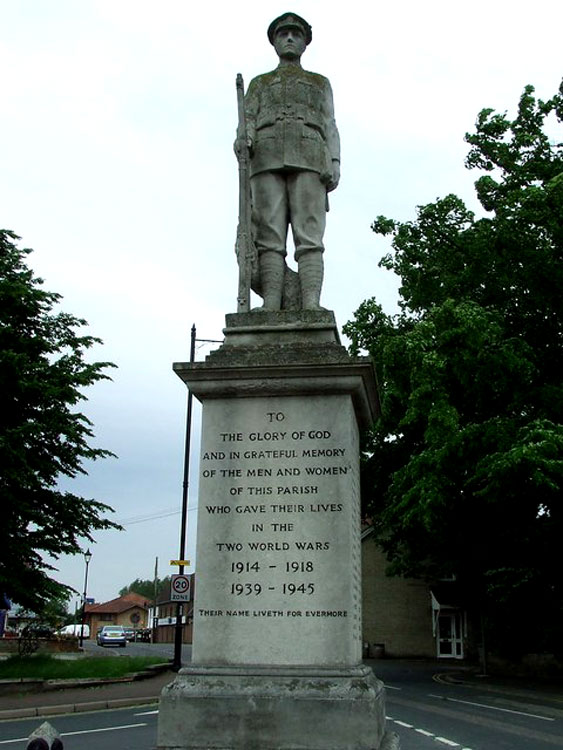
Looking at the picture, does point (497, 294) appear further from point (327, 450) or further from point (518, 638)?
point (327, 450)

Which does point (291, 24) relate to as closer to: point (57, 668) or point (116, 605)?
point (57, 668)

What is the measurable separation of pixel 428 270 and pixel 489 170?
410 cm

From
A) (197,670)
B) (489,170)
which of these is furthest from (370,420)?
(489,170)

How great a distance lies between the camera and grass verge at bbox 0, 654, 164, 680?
20.5 metres

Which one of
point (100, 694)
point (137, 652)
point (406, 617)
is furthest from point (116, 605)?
point (100, 694)

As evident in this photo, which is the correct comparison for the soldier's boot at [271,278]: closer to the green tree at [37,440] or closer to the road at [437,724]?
the road at [437,724]

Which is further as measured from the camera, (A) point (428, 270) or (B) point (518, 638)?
(B) point (518, 638)

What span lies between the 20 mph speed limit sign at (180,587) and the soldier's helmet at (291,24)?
1792 centimetres

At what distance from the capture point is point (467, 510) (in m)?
27.3

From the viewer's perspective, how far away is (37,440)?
23.4 m

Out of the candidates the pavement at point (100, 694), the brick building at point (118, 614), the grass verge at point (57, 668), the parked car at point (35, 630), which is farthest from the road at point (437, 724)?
the brick building at point (118, 614)

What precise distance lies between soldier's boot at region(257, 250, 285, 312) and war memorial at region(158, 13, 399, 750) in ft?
0.05

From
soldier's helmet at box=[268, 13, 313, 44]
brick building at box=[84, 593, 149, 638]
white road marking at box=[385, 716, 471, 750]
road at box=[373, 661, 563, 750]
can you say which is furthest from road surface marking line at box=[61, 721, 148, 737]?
brick building at box=[84, 593, 149, 638]

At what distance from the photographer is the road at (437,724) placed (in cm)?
1221
